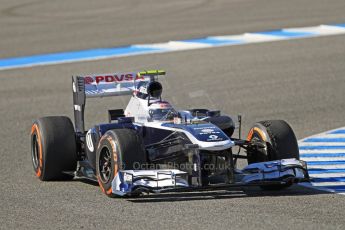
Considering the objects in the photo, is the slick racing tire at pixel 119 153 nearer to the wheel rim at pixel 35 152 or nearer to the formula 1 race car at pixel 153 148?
the formula 1 race car at pixel 153 148

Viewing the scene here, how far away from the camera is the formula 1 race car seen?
10016 mm

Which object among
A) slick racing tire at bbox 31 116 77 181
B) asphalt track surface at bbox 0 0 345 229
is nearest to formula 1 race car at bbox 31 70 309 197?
slick racing tire at bbox 31 116 77 181

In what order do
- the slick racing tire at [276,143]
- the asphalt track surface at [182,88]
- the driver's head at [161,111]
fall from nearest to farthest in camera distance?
1. the asphalt track surface at [182,88]
2. the slick racing tire at [276,143]
3. the driver's head at [161,111]

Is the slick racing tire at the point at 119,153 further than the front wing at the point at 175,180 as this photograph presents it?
Yes

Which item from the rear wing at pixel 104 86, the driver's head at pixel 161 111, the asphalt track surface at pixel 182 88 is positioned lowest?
the asphalt track surface at pixel 182 88

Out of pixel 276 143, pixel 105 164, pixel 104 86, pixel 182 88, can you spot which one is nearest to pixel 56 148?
pixel 105 164

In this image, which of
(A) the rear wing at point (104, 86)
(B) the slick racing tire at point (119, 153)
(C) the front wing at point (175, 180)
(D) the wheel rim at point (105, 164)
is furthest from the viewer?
(A) the rear wing at point (104, 86)

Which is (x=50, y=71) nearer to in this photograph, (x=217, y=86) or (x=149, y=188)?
(x=217, y=86)

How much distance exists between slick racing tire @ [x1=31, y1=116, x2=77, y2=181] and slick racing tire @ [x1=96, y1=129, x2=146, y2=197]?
0.90 meters

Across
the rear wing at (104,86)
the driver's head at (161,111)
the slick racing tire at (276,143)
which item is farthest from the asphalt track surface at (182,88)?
the driver's head at (161,111)

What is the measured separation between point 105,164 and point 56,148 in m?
0.97

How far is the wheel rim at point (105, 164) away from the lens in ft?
34.5

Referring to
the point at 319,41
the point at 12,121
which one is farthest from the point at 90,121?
the point at 319,41

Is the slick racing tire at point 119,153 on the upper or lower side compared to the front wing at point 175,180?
upper
